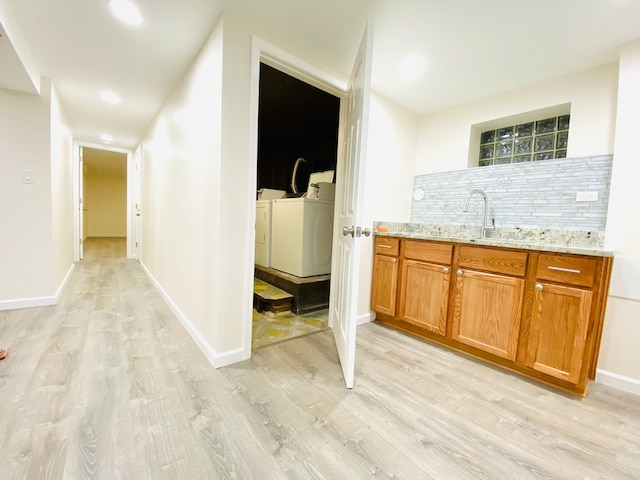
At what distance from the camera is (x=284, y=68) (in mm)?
1863

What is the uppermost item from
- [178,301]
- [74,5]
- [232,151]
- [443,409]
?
[74,5]

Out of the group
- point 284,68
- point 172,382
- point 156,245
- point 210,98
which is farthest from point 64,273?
point 284,68

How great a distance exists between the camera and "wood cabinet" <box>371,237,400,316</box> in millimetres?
2383

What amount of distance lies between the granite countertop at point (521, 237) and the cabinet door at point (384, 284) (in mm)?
251

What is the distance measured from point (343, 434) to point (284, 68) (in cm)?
214

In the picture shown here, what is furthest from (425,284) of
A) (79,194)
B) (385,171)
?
(79,194)

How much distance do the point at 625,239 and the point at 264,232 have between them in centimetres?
296

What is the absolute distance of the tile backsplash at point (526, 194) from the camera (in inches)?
73.2

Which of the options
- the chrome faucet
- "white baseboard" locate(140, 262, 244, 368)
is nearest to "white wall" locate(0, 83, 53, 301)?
"white baseboard" locate(140, 262, 244, 368)

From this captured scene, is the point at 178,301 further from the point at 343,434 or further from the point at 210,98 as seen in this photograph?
the point at 343,434

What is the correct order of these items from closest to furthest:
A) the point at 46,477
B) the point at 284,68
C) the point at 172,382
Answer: the point at 46,477 → the point at 172,382 → the point at 284,68

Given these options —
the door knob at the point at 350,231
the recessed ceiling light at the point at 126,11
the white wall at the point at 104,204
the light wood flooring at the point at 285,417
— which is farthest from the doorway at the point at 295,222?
the white wall at the point at 104,204

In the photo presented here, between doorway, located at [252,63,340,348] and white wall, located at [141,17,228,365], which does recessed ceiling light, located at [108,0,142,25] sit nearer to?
white wall, located at [141,17,228,365]

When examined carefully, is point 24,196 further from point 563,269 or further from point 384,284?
point 563,269
